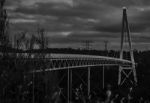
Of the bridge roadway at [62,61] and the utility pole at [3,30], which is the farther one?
the bridge roadway at [62,61]

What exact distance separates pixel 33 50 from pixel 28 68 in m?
2.83

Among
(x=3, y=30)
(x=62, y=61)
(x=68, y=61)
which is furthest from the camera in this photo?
(x=68, y=61)

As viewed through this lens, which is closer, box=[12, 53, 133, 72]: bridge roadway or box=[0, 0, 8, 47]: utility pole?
box=[0, 0, 8, 47]: utility pole

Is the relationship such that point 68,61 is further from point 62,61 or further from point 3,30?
point 3,30

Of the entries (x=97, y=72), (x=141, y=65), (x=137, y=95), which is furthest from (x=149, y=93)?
(x=141, y=65)

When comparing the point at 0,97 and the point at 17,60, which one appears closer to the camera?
the point at 0,97

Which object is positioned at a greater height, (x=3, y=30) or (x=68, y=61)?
(x=3, y=30)

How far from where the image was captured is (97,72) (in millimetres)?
79312

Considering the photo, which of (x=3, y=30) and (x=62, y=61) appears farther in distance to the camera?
(x=62, y=61)

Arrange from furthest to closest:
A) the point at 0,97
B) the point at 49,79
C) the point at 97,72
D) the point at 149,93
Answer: the point at 97,72 → the point at 149,93 → the point at 49,79 → the point at 0,97

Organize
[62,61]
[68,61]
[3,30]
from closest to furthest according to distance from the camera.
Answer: [3,30] → [62,61] → [68,61]

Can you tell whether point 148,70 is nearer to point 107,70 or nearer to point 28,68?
point 107,70

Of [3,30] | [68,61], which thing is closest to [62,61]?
[68,61]

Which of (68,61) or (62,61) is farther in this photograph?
(68,61)
